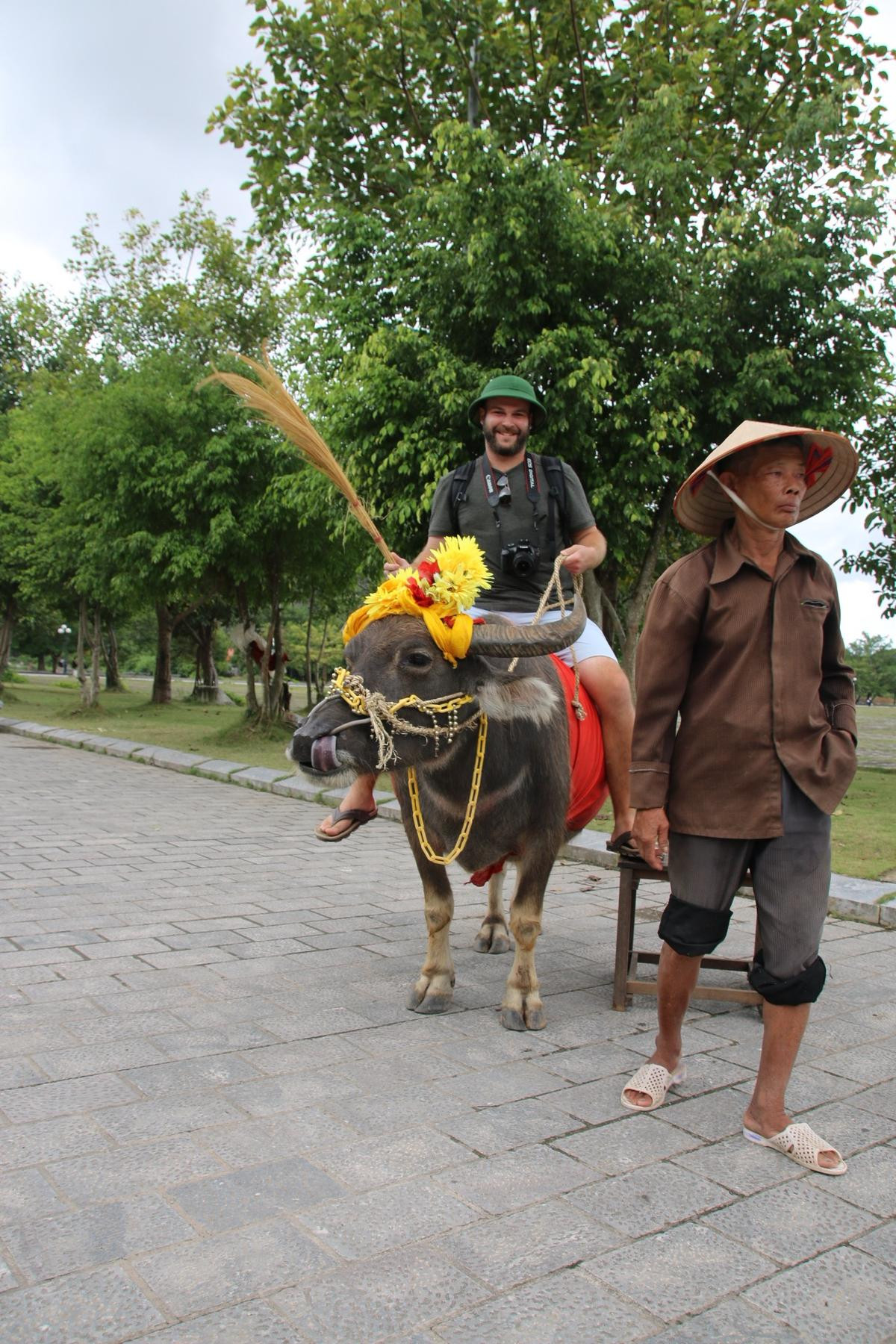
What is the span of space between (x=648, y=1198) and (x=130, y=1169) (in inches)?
56.1

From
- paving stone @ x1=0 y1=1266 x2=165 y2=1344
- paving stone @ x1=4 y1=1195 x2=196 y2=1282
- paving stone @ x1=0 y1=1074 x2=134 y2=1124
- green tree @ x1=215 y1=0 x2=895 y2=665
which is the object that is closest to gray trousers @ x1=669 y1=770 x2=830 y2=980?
paving stone @ x1=4 y1=1195 x2=196 y2=1282

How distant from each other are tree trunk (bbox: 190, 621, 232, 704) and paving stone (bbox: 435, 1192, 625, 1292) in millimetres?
28703

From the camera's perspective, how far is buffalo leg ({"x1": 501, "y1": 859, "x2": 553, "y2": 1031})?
407 centimetres

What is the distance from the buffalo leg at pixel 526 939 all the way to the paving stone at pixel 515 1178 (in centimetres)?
107

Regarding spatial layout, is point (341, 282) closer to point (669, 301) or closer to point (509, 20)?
point (669, 301)

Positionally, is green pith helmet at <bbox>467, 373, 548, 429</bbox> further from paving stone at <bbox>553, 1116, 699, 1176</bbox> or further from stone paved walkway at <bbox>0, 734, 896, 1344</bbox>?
paving stone at <bbox>553, 1116, 699, 1176</bbox>

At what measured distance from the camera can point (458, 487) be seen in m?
4.68

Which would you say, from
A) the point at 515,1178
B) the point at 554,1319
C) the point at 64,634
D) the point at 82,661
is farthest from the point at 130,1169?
the point at 64,634

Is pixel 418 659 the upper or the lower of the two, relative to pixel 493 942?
upper

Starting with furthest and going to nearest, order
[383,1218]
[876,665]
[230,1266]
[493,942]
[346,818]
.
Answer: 1. [876,665]
2. [493,942]
3. [346,818]
4. [383,1218]
5. [230,1266]

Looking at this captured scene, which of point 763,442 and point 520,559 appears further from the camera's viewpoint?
point 520,559

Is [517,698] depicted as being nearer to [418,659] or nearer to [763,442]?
[418,659]

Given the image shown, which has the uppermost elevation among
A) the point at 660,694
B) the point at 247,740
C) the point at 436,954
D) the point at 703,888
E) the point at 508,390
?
the point at 508,390

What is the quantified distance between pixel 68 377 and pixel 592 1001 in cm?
2293
